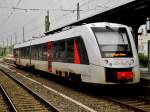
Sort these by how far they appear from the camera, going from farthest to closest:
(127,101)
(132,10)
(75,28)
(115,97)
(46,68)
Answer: (46,68) < (132,10) < (75,28) < (115,97) < (127,101)

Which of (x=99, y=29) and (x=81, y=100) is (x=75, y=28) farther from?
(x=81, y=100)

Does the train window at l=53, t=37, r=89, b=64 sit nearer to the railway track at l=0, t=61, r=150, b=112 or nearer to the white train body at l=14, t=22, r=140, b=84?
the white train body at l=14, t=22, r=140, b=84

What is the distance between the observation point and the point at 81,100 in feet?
41.0

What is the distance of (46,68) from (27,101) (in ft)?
25.7

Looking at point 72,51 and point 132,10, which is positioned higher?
point 132,10

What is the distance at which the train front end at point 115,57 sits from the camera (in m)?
12.4

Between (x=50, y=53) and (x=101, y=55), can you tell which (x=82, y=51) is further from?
(x=50, y=53)

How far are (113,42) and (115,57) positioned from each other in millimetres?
767

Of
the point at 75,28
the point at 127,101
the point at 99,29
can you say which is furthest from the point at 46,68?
the point at 127,101

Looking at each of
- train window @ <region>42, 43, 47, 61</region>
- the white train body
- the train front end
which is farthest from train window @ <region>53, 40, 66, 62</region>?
the train front end

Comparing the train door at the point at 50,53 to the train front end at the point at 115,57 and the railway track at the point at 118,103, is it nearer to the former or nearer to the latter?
the railway track at the point at 118,103

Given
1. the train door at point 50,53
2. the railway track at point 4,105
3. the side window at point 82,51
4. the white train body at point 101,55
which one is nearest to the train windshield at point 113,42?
the white train body at point 101,55

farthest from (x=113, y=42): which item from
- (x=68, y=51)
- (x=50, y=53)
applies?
(x=50, y=53)

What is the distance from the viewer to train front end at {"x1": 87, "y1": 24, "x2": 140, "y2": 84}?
1239 cm
